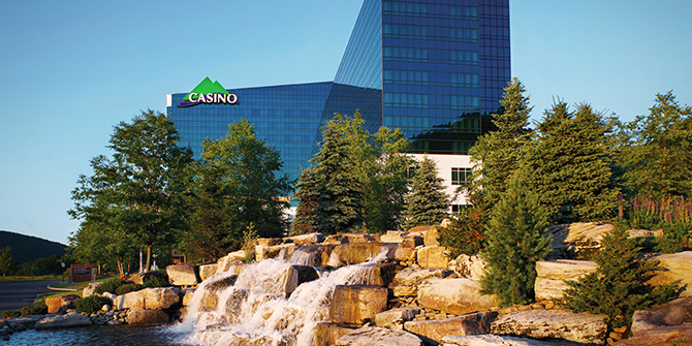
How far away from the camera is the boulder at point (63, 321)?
19.5 metres

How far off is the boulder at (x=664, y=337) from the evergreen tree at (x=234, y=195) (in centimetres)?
2216

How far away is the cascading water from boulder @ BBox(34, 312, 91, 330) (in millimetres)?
4594

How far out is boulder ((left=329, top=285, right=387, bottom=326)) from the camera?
14.1 m

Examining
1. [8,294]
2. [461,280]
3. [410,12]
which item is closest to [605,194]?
[461,280]

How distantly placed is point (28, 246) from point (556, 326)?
4605 inches

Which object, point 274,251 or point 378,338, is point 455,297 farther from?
point 274,251

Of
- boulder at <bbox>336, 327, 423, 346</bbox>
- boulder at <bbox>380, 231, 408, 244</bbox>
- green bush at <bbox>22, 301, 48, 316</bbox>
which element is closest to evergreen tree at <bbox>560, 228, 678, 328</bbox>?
boulder at <bbox>336, 327, 423, 346</bbox>

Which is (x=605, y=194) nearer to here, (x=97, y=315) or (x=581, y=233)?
(x=581, y=233)

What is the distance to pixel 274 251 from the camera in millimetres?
23922

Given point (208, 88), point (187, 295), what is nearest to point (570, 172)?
point (187, 295)

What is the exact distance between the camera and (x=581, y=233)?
48.0 ft

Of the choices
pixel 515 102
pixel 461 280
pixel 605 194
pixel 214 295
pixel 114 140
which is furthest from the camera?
pixel 515 102

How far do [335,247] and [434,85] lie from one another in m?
50.0

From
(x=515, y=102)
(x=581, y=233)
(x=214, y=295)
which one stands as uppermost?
(x=515, y=102)
